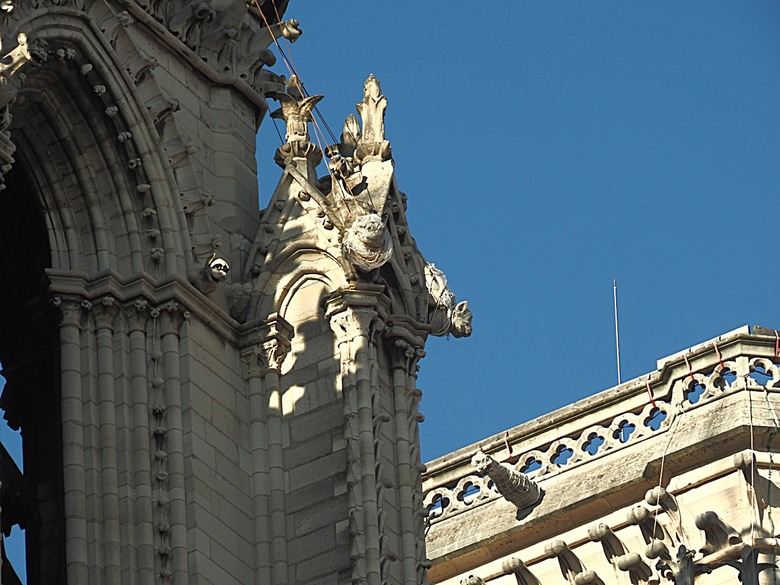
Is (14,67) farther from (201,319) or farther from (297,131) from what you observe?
(297,131)

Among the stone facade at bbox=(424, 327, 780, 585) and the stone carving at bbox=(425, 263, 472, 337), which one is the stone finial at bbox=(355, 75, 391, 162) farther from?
the stone facade at bbox=(424, 327, 780, 585)

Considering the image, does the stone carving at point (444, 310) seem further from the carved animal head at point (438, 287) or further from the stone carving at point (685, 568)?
the stone carving at point (685, 568)

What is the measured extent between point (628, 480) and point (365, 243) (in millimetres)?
5324

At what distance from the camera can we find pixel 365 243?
37.8 meters

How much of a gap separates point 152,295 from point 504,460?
23.1 ft

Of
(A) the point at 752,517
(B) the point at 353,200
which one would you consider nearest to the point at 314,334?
(B) the point at 353,200

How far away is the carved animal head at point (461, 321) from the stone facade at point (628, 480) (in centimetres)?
260

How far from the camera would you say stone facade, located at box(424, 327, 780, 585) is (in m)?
41.3

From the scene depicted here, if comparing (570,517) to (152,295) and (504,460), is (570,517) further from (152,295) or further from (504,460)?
(152,295)

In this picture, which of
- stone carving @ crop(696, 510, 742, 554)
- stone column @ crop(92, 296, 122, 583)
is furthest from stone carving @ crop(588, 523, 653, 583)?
stone column @ crop(92, 296, 122, 583)

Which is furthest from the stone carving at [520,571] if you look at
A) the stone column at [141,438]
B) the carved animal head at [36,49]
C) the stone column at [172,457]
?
the carved animal head at [36,49]

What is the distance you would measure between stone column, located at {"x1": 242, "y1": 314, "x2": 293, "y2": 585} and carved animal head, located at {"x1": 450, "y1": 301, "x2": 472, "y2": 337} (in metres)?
1.34

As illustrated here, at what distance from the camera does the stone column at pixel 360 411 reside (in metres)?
36.6

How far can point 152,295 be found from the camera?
37344 mm
